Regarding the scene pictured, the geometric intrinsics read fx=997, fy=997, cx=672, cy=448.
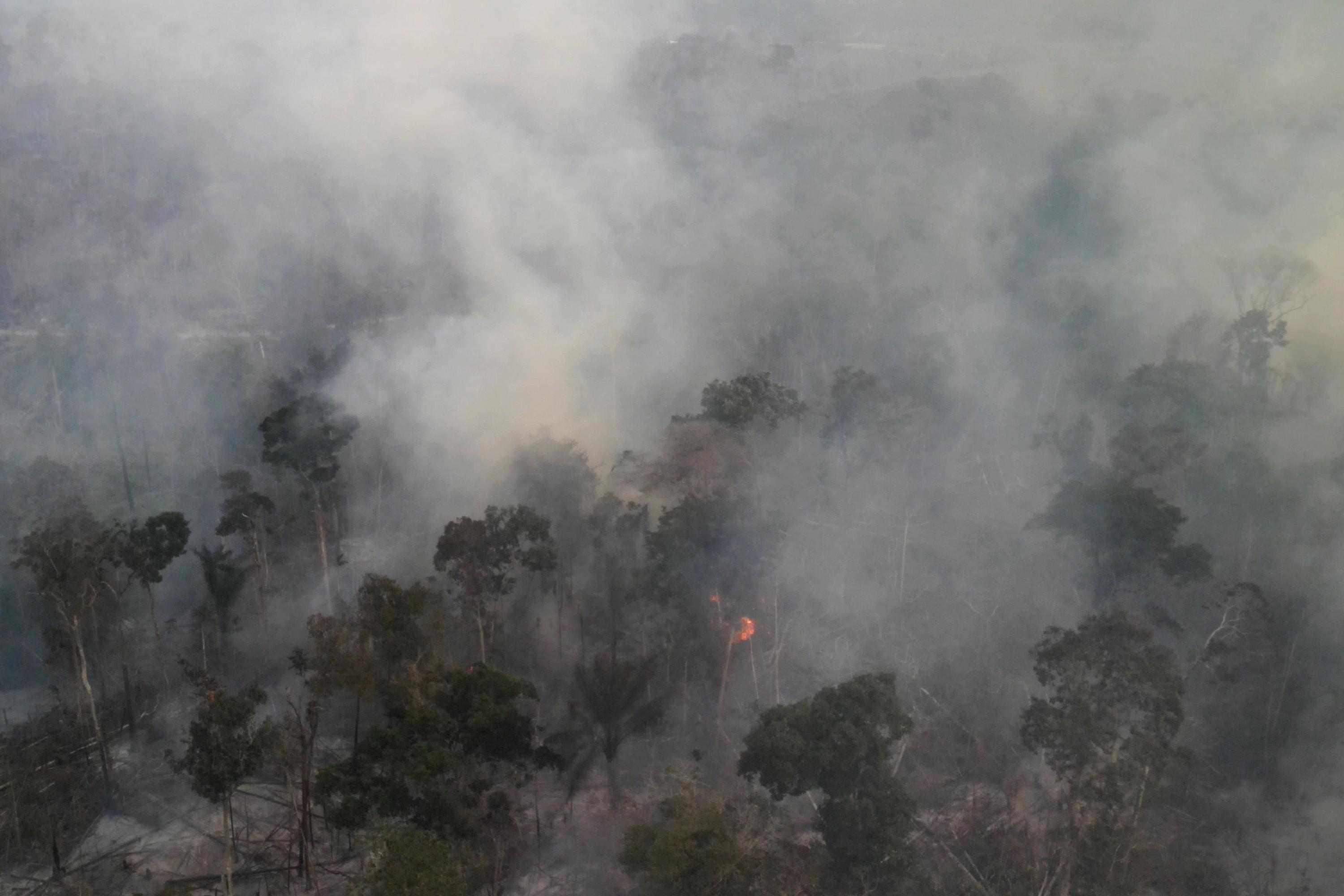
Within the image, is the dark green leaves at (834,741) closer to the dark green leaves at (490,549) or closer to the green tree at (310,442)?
the dark green leaves at (490,549)

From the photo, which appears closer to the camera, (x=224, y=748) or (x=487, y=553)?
(x=224, y=748)

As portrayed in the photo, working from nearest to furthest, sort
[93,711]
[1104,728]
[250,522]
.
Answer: [1104,728], [93,711], [250,522]

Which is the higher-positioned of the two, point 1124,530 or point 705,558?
point 705,558

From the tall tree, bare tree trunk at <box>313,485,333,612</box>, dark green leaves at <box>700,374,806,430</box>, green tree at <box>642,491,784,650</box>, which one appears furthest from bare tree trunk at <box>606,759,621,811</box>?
bare tree trunk at <box>313,485,333,612</box>

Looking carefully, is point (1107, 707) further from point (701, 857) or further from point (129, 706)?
point (129, 706)

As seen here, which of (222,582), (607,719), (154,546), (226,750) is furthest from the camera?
(222,582)

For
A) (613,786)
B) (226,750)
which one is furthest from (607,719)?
(226,750)
